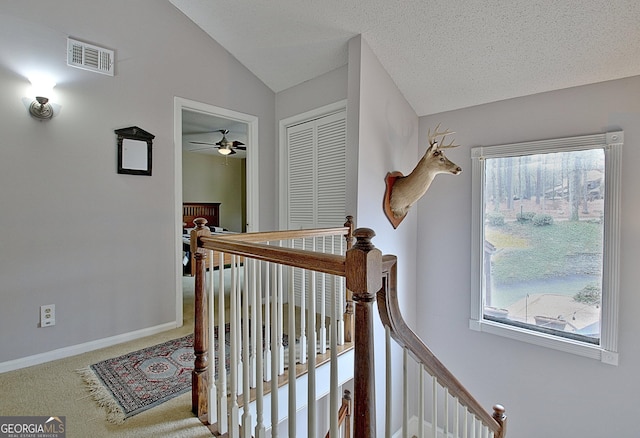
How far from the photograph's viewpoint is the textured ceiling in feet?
6.85

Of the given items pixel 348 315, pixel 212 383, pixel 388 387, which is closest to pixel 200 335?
pixel 212 383

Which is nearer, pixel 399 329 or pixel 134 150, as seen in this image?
pixel 399 329

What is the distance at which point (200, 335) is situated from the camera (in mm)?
1657

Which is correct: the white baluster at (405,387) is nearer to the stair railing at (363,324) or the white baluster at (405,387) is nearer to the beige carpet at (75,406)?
the stair railing at (363,324)

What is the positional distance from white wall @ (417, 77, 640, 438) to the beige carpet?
2556 mm

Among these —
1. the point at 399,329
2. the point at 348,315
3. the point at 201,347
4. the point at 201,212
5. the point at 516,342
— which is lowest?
the point at 516,342

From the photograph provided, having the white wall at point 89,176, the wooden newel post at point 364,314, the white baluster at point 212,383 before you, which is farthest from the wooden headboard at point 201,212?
the wooden newel post at point 364,314

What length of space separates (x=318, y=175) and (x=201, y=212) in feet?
17.0

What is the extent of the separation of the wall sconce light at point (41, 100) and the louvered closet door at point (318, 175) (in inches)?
84.6

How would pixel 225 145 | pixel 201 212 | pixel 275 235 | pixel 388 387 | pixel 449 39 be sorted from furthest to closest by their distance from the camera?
1. pixel 201 212
2. pixel 225 145
3. pixel 449 39
4. pixel 275 235
5. pixel 388 387

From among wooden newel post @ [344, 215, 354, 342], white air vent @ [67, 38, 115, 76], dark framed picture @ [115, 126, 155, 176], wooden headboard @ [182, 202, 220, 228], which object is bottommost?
wooden newel post @ [344, 215, 354, 342]

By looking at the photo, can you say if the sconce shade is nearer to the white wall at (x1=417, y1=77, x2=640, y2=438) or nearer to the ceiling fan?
the ceiling fan

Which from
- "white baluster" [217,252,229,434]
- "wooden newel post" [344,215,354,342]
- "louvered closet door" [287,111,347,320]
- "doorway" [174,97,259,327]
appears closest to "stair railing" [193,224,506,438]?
"white baluster" [217,252,229,434]

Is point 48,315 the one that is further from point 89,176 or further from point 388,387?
point 388,387
